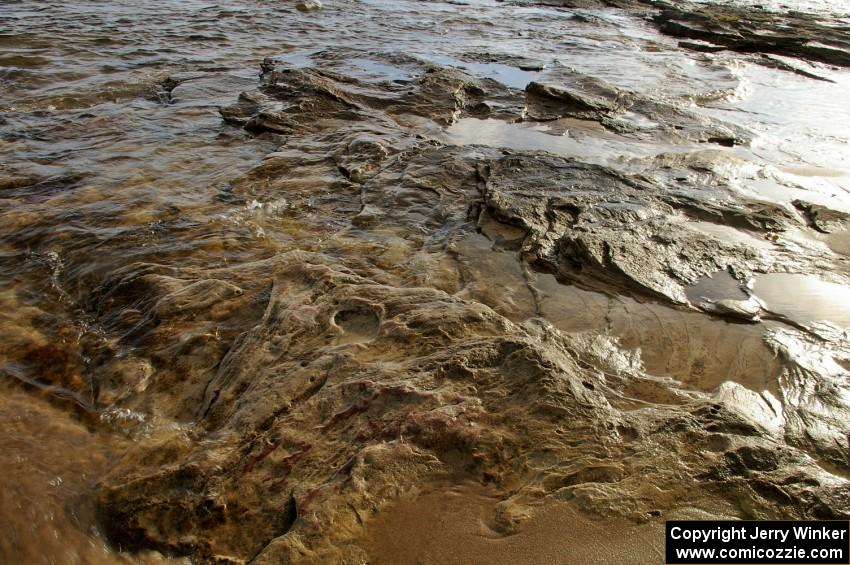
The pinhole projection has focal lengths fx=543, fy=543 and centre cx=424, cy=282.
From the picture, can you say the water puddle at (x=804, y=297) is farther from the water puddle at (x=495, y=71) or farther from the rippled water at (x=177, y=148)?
the water puddle at (x=495, y=71)

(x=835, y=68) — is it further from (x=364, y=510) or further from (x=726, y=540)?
(x=364, y=510)

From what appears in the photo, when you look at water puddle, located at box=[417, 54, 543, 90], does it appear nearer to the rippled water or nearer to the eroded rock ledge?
the rippled water

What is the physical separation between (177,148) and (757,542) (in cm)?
625

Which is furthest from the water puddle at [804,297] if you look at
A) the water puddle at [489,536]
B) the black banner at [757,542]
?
the water puddle at [489,536]

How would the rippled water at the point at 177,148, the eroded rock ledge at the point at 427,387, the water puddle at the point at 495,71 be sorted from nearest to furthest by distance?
1. the eroded rock ledge at the point at 427,387
2. the rippled water at the point at 177,148
3. the water puddle at the point at 495,71

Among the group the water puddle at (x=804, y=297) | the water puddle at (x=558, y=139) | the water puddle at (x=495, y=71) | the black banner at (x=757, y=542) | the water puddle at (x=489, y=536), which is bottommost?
the water puddle at (x=489, y=536)

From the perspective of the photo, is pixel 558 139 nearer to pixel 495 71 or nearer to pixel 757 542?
pixel 495 71

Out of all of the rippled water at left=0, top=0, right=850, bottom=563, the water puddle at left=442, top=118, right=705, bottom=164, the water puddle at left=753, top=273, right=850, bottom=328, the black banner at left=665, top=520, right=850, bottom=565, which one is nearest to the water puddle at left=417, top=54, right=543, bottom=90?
the rippled water at left=0, top=0, right=850, bottom=563

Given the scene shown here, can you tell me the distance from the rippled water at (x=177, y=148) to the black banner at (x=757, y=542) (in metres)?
1.06

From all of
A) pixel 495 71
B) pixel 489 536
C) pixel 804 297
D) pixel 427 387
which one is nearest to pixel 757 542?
pixel 489 536

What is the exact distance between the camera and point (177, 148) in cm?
612

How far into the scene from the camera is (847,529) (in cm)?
219

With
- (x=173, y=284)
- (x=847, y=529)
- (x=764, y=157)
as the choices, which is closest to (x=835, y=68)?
(x=764, y=157)

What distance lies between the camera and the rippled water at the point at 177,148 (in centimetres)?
290
